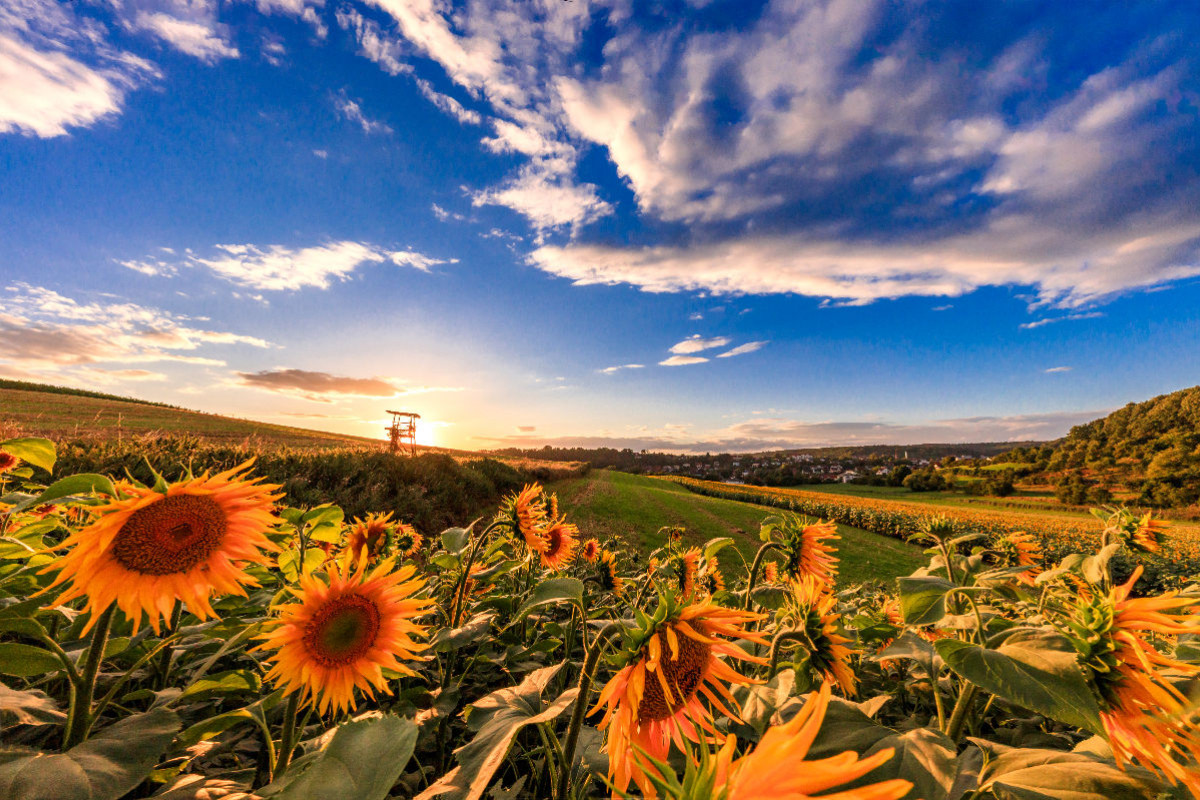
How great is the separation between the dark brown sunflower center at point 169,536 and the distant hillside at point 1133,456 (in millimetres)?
72145

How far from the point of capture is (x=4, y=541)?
1506 mm

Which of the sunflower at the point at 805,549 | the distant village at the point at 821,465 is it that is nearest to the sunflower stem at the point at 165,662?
the sunflower at the point at 805,549

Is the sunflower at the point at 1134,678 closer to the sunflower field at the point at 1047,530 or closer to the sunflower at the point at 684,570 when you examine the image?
the sunflower at the point at 684,570

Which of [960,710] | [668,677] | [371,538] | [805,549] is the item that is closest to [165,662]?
[371,538]

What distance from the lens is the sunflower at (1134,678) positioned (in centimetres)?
108

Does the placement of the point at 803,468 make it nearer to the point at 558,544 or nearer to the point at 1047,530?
the point at 1047,530

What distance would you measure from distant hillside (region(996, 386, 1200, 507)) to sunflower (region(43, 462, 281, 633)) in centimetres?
7206

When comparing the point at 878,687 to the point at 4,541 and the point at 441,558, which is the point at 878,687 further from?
the point at 4,541

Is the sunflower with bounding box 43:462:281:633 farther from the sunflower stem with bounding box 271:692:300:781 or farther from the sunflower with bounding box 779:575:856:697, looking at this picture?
the sunflower with bounding box 779:575:856:697

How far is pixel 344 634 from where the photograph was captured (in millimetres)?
1511

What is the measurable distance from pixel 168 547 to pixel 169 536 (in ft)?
0.11

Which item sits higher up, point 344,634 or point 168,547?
point 168,547

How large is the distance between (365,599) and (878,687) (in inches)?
100

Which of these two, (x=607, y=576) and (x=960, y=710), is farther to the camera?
(x=607, y=576)
